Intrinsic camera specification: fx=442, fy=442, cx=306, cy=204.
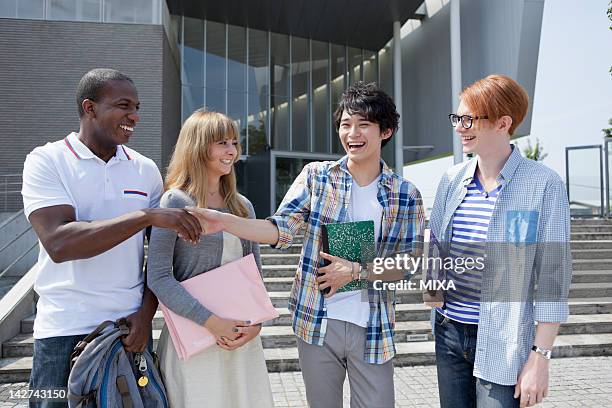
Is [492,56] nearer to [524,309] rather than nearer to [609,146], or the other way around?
[609,146]

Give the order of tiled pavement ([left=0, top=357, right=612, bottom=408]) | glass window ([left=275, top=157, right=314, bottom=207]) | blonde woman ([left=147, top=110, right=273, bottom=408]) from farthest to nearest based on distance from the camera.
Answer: glass window ([left=275, top=157, right=314, bottom=207]) < tiled pavement ([left=0, top=357, right=612, bottom=408]) < blonde woman ([left=147, top=110, right=273, bottom=408])

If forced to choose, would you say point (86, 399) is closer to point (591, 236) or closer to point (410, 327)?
point (410, 327)

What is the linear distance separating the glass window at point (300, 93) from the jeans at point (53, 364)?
17201mm

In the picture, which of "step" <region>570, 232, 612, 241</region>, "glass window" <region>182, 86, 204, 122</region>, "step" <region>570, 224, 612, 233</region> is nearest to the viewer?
"step" <region>570, 232, 612, 241</region>

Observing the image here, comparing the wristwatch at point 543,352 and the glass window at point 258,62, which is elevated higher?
the glass window at point 258,62

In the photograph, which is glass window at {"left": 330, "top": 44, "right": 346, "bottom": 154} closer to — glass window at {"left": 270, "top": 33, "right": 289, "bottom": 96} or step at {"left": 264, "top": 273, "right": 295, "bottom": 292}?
glass window at {"left": 270, "top": 33, "right": 289, "bottom": 96}

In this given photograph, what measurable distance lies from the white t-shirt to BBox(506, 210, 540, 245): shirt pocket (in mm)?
588

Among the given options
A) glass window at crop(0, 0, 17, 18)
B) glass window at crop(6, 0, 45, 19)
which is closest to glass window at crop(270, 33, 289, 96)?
glass window at crop(6, 0, 45, 19)

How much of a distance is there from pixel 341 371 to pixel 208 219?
3.26 ft

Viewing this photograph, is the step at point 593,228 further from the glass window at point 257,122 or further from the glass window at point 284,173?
the glass window at point 257,122

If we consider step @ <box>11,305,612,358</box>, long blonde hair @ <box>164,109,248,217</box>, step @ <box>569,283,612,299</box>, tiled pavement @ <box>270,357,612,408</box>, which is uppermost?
long blonde hair @ <box>164,109,248,217</box>

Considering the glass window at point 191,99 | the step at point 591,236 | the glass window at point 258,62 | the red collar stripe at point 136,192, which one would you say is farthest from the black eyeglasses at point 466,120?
the glass window at point 258,62

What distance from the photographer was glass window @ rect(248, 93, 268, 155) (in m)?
17.9

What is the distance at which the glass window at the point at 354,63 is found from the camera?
20.1 metres
